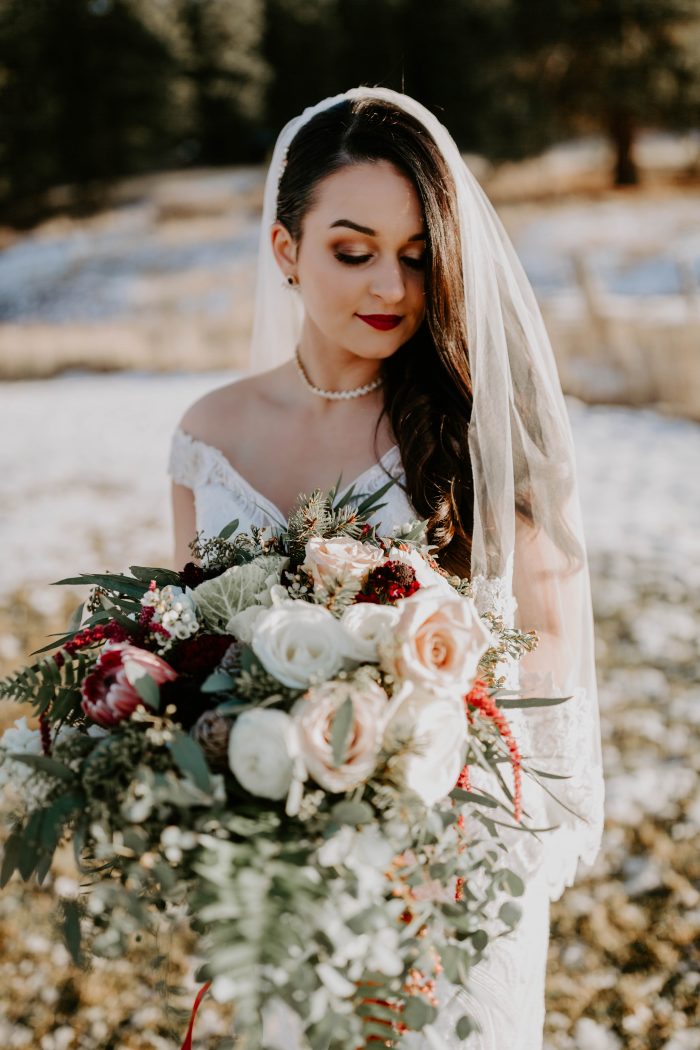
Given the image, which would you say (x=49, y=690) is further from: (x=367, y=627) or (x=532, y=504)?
(x=532, y=504)

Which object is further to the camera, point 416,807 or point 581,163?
point 581,163

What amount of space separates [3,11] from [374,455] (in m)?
27.0

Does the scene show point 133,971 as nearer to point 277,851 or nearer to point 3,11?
point 277,851

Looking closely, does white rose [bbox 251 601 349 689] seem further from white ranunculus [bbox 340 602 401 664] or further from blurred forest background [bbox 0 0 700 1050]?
blurred forest background [bbox 0 0 700 1050]

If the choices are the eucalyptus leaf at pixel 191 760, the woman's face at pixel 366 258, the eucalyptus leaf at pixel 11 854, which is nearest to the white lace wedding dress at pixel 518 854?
the woman's face at pixel 366 258

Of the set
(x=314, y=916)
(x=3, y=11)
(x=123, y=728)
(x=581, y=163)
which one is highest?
(x=3, y=11)

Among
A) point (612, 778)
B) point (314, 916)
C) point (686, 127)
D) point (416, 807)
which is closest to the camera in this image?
point (314, 916)

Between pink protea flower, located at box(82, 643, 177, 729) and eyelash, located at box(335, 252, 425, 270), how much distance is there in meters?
1.16

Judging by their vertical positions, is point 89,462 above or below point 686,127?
below

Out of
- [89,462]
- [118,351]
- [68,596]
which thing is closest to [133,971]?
[68,596]

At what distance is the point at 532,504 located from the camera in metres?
2.15

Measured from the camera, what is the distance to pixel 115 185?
2688 centimetres

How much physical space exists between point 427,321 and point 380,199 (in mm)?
313

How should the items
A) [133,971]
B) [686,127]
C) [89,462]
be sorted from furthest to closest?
1. [686,127]
2. [89,462]
3. [133,971]
